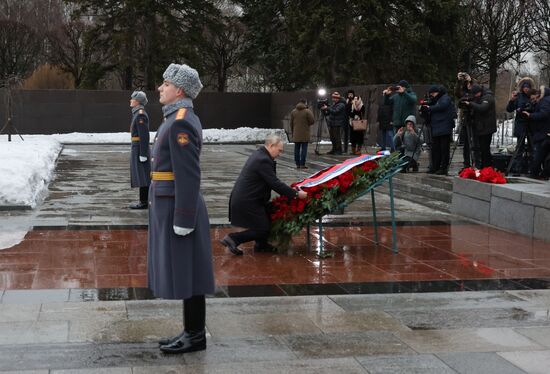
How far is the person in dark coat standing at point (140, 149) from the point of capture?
12.6 metres

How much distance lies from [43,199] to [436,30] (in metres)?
25.3

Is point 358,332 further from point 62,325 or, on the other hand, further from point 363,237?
point 363,237

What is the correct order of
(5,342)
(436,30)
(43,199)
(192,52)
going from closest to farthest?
(5,342)
(43,199)
(436,30)
(192,52)

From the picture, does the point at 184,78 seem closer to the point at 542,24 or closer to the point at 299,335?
the point at 299,335

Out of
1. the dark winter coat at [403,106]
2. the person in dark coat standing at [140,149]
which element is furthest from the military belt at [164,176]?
the dark winter coat at [403,106]

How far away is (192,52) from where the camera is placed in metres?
38.8

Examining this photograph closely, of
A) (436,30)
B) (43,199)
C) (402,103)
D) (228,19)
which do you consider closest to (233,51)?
(228,19)

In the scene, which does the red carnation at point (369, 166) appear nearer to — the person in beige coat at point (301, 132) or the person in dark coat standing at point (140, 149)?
the person in dark coat standing at point (140, 149)

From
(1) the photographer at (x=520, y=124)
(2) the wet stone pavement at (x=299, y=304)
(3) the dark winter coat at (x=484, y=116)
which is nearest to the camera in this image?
(2) the wet stone pavement at (x=299, y=304)

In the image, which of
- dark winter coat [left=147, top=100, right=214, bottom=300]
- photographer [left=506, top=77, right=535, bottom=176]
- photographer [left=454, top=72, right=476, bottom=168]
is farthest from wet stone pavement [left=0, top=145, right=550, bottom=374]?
photographer [left=454, top=72, right=476, bottom=168]

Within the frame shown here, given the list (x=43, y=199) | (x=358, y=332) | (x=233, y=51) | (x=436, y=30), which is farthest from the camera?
(x=233, y=51)

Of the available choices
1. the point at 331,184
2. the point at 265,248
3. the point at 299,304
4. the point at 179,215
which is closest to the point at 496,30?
the point at 331,184

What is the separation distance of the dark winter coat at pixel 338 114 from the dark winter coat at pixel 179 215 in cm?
1611

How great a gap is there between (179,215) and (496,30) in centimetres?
3503
